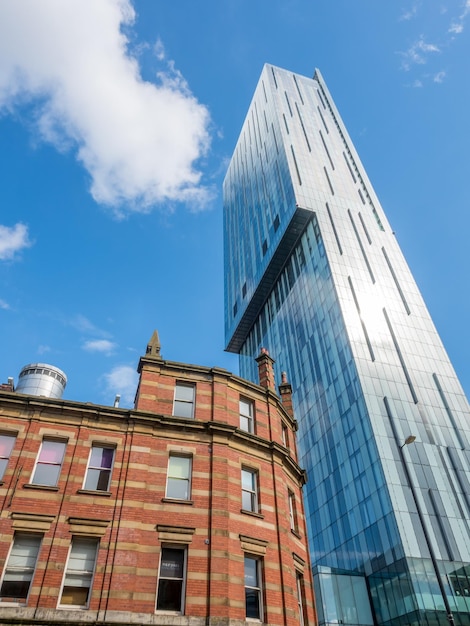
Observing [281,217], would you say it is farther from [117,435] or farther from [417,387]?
[117,435]

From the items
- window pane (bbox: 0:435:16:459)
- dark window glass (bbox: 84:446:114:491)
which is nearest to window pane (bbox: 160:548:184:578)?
dark window glass (bbox: 84:446:114:491)

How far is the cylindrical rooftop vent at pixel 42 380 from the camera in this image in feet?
95.9

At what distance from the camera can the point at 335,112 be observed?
11656 centimetres

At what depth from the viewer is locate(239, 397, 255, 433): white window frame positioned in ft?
76.5

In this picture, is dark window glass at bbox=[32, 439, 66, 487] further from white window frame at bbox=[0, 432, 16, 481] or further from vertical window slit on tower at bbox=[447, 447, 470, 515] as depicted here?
vertical window slit on tower at bbox=[447, 447, 470, 515]

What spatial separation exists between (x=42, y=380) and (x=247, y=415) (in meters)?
14.1

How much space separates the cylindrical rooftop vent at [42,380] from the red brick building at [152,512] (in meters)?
5.98

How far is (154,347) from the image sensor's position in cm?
2416

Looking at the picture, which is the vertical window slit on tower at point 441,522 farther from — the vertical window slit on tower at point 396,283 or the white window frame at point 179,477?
the white window frame at point 179,477

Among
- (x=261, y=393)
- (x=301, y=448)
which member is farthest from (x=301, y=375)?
(x=261, y=393)

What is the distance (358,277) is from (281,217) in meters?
23.6

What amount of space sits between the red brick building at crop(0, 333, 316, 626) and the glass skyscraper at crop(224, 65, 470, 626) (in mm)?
6766

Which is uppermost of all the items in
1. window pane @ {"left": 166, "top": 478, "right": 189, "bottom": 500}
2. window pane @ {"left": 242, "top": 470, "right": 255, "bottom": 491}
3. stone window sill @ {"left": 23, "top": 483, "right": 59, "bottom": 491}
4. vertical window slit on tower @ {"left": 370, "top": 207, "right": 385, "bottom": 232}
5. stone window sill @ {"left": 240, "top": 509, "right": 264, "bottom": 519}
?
vertical window slit on tower @ {"left": 370, "top": 207, "right": 385, "bottom": 232}

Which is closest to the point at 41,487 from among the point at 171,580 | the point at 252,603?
the point at 171,580
